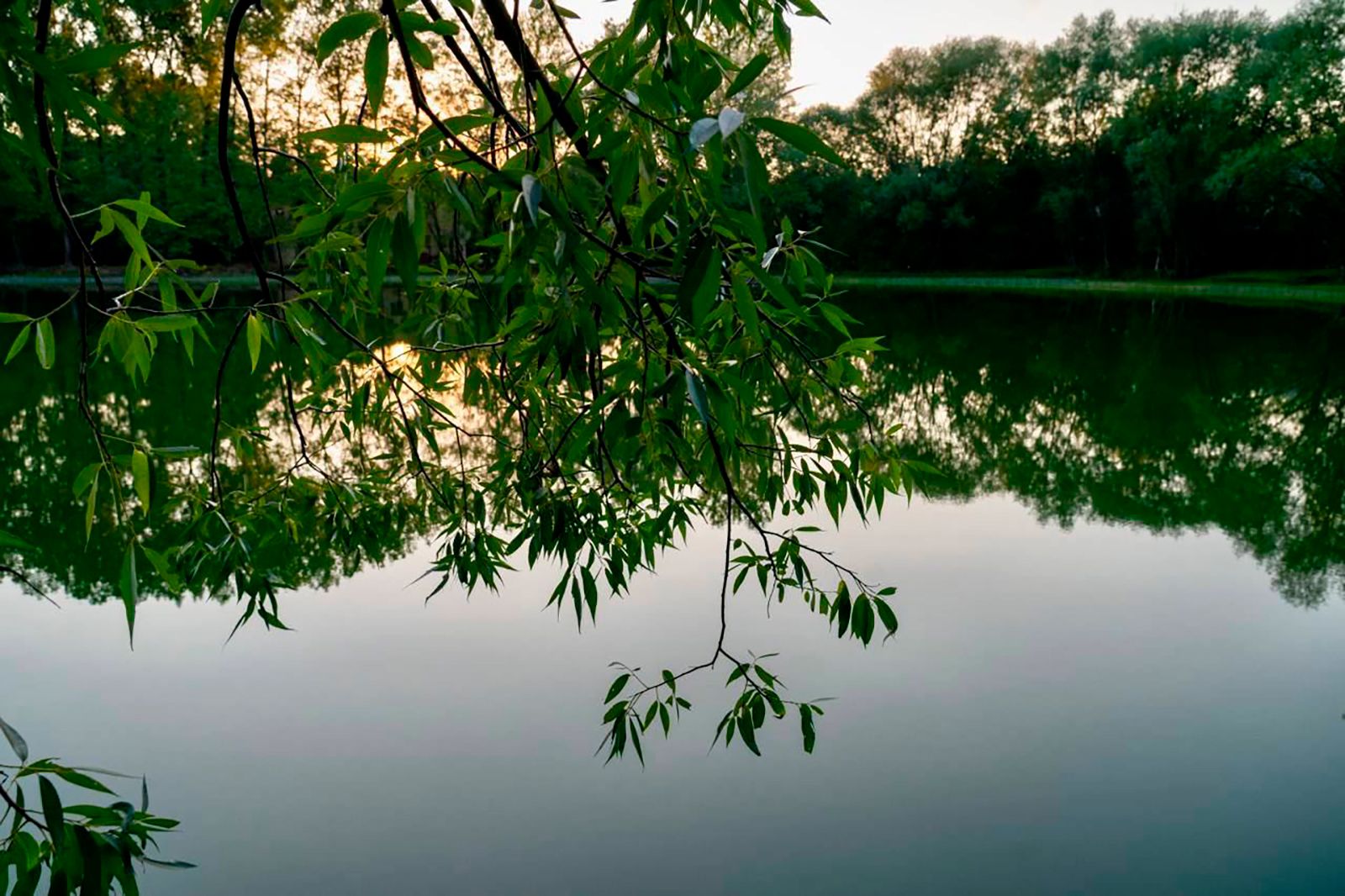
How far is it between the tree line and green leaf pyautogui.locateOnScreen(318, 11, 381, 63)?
36.2 m

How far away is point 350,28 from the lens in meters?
1.15

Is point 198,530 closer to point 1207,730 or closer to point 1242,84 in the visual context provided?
point 1207,730

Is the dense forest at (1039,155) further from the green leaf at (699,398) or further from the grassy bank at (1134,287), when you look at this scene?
the green leaf at (699,398)

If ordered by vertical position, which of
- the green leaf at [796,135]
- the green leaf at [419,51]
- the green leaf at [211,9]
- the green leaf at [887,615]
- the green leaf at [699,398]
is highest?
the green leaf at [211,9]

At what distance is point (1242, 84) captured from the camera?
3253 centimetres

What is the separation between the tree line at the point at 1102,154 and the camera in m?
32.2

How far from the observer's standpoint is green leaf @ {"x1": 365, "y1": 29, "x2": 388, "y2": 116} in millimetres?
1164

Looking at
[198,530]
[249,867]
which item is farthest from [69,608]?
[198,530]

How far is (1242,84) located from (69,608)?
3827 cm

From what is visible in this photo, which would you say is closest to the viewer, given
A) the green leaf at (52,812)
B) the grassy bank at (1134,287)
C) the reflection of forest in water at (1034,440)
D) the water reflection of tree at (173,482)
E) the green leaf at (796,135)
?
the green leaf at (796,135)

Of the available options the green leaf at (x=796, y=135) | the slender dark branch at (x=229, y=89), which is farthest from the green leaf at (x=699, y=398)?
the slender dark branch at (x=229, y=89)

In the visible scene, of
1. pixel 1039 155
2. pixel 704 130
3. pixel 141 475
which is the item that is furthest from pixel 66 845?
pixel 1039 155

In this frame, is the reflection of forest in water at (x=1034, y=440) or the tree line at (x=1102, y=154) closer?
the reflection of forest in water at (x=1034, y=440)

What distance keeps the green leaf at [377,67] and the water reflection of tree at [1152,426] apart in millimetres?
6619
